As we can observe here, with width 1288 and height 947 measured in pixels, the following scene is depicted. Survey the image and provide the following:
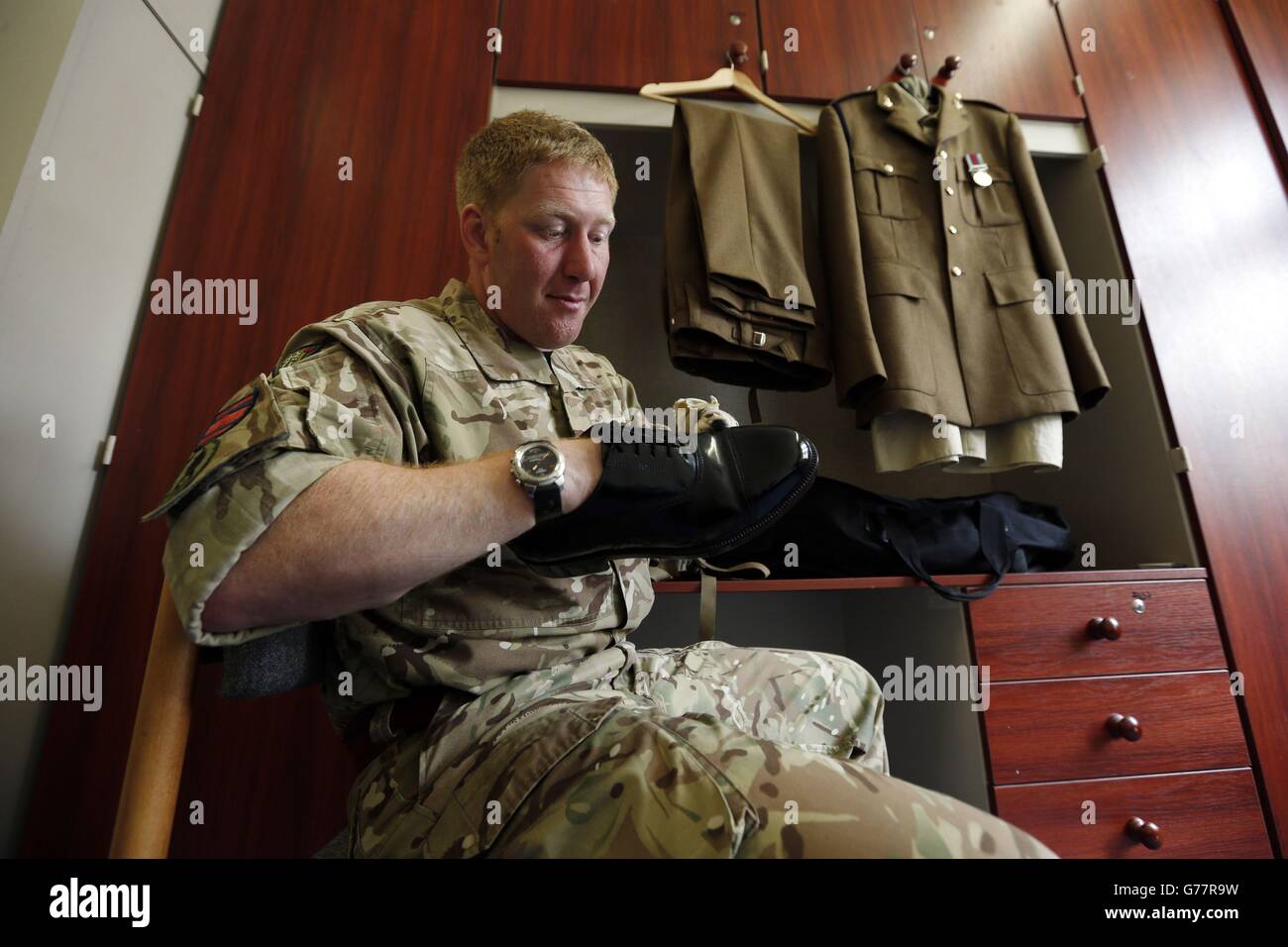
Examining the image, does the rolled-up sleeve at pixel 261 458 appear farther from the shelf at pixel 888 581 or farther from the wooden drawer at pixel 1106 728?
the wooden drawer at pixel 1106 728

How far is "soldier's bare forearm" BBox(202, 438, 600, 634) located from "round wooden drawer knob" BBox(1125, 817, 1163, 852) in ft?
3.78

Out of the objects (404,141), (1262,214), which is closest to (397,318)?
(404,141)

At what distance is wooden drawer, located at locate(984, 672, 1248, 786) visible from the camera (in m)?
1.04

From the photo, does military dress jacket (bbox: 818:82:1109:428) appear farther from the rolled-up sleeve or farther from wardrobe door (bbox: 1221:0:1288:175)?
the rolled-up sleeve

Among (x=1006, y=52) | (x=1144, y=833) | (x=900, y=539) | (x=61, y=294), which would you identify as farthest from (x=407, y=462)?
(x=1006, y=52)

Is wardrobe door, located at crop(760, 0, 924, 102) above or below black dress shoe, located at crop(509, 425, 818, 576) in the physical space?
above

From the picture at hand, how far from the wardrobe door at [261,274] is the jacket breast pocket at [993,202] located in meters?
1.05

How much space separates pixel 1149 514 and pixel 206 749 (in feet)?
5.96

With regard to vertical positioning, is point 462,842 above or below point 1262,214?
below

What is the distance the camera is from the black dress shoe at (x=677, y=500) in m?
0.51

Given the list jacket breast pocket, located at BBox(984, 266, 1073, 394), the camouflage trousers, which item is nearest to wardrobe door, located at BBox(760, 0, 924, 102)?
jacket breast pocket, located at BBox(984, 266, 1073, 394)

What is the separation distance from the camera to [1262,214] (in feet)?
4.81
